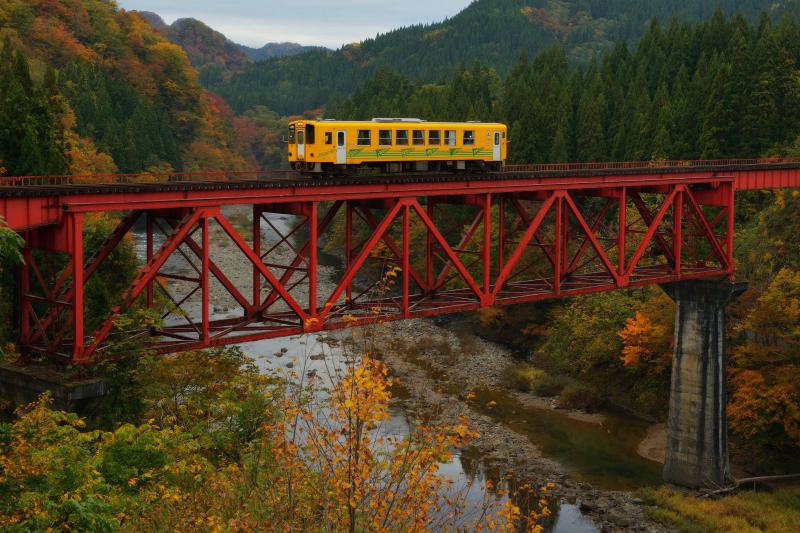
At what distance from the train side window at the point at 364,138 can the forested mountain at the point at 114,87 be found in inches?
1265

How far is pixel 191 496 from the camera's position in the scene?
63.2 feet

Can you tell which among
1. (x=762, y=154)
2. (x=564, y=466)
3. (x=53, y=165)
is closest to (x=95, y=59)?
(x=53, y=165)

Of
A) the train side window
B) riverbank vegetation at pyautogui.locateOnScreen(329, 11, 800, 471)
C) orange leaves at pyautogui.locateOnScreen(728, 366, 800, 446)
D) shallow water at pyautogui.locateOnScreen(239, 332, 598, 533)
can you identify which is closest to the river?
shallow water at pyautogui.locateOnScreen(239, 332, 598, 533)

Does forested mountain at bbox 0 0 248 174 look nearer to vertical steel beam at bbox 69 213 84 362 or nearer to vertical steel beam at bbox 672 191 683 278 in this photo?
vertical steel beam at bbox 672 191 683 278

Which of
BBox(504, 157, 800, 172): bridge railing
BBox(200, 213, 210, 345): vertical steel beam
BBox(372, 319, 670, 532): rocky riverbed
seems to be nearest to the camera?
BBox(200, 213, 210, 345): vertical steel beam

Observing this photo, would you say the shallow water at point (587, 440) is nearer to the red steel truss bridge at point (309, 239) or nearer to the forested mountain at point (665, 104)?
the red steel truss bridge at point (309, 239)

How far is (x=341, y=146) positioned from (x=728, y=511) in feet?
74.3

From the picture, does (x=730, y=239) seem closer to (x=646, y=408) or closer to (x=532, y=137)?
(x=646, y=408)

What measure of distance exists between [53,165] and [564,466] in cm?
2968

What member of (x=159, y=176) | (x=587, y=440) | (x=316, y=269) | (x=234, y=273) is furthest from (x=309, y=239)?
(x=234, y=273)

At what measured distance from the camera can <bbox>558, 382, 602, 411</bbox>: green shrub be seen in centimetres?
5475

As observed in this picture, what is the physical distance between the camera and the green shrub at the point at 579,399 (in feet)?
180

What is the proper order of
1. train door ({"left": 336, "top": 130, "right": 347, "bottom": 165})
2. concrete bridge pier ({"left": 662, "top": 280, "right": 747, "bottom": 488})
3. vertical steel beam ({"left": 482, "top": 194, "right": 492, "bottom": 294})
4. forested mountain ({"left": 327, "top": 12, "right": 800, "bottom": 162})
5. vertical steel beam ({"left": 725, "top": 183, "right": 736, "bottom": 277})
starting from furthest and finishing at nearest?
forested mountain ({"left": 327, "top": 12, "right": 800, "bottom": 162})
concrete bridge pier ({"left": 662, "top": 280, "right": 747, "bottom": 488})
vertical steel beam ({"left": 725, "top": 183, "right": 736, "bottom": 277})
train door ({"left": 336, "top": 130, "right": 347, "bottom": 165})
vertical steel beam ({"left": 482, "top": 194, "right": 492, "bottom": 294})

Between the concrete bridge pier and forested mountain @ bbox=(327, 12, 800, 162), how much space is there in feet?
90.3
